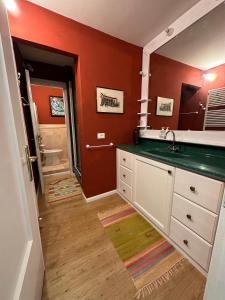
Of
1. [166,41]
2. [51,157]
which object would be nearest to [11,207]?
[166,41]

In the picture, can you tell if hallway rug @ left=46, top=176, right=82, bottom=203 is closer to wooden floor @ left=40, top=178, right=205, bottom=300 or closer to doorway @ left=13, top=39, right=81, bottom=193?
doorway @ left=13, top=39, right=81, bottom=193

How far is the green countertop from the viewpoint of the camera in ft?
3.22

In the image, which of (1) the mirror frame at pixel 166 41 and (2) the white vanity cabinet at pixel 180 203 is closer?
(2) the white vanity cabinet at pixel 180 203

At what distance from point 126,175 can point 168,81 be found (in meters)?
1.51

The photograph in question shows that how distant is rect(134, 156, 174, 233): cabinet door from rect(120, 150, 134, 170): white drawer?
4.3 inches

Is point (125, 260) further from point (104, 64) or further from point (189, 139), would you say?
point (104, 64)

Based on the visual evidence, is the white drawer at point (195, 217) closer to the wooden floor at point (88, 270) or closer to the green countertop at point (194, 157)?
the green countertop at point (194, 157)

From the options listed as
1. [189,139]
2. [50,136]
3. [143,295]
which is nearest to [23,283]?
[143,295]

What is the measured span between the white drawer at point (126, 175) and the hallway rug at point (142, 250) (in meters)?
0.44

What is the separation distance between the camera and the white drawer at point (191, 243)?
1.04m

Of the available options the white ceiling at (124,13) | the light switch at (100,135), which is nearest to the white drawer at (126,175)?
the light switch at (100,135)

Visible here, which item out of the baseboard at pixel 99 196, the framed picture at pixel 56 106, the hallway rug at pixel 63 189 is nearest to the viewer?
the baseboard at pixel 99 196

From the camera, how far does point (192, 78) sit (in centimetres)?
161

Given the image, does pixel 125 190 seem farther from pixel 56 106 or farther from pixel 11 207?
pixel 56 106
